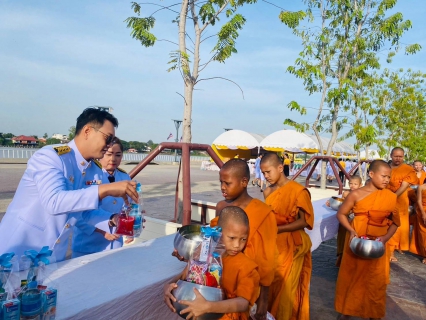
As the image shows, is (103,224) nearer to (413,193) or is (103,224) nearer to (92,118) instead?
(92,118)

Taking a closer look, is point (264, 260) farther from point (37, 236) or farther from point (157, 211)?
point (157, 211)

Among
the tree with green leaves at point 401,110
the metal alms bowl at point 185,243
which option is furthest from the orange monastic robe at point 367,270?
the tree with green leaves at point 401,110

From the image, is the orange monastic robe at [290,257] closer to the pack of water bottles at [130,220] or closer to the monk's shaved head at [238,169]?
the monk's shaved head at [238,169]

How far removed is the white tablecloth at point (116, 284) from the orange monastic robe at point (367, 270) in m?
2.26

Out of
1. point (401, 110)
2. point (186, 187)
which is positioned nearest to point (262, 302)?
point (186, 187)

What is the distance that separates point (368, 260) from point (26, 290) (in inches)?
131

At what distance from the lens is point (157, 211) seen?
327 inches

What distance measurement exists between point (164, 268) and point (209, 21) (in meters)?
4.54

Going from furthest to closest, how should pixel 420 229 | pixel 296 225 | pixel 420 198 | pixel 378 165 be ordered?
pixel 420 229 → pixel 420 198 → pixel 378 165 → pixel 296 225

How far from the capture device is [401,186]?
5953 mm

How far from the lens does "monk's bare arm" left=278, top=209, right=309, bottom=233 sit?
315 cm

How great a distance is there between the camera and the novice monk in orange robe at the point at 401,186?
6180mm

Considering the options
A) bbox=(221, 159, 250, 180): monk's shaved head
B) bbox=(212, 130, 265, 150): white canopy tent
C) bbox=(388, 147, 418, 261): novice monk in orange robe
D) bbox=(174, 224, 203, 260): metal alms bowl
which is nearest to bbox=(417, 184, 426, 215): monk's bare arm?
bbox=(388, 147, 418, 261): novice monk in orange robe

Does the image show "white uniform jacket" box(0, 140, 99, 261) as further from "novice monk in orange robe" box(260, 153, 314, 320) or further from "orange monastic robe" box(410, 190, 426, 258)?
"orange monastic robe" box(410, 190, 426, 258)
